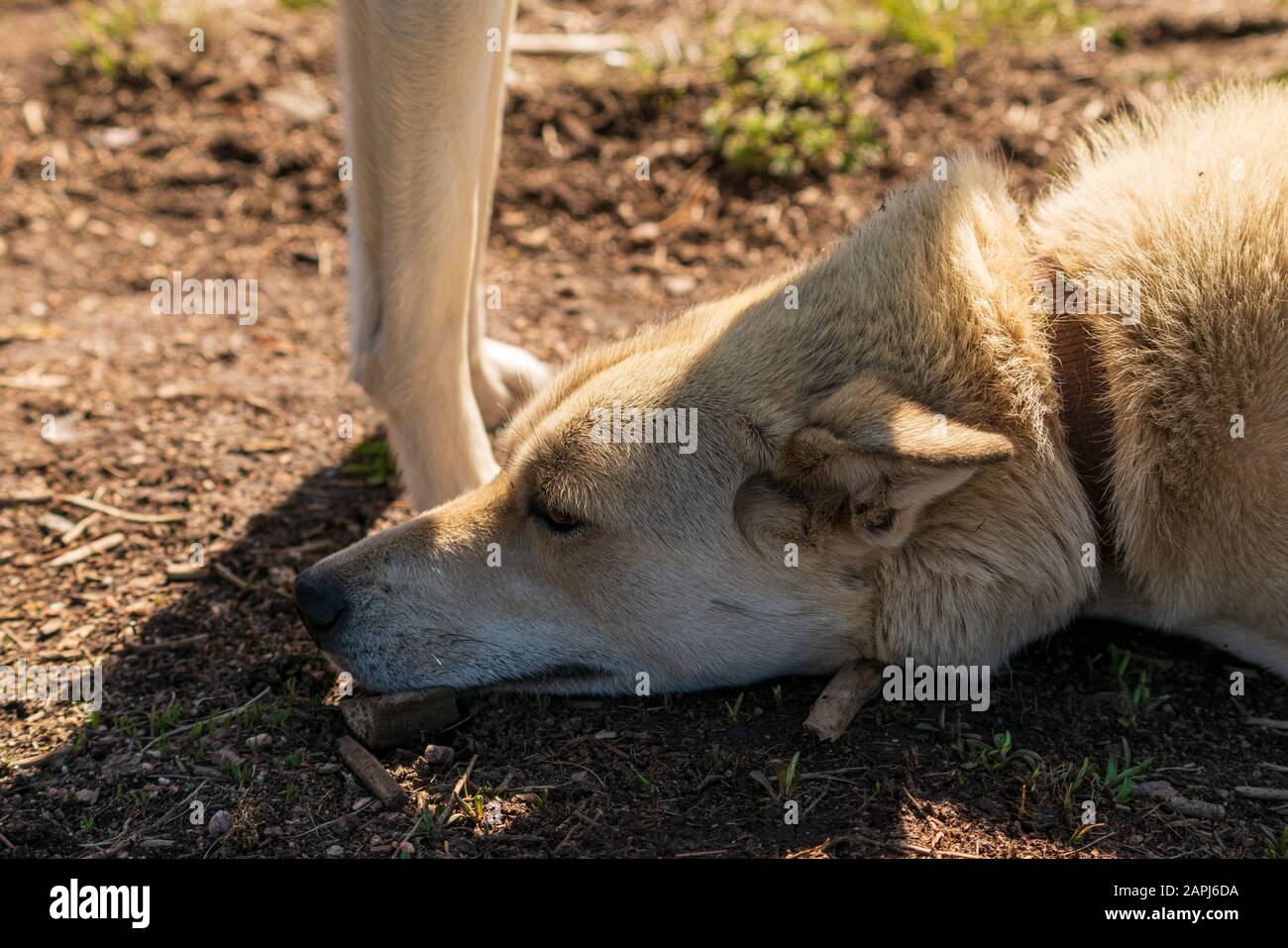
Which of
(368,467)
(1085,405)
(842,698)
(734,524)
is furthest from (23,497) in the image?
(1085,405)

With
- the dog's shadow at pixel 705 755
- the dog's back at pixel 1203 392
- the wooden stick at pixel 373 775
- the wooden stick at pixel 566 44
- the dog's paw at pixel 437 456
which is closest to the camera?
the dog's shadow at pixel 705 755

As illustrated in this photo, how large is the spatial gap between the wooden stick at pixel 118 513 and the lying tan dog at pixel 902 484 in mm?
1114

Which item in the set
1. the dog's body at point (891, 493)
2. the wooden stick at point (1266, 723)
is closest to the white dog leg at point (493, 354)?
the dog's body at point (891, 493)

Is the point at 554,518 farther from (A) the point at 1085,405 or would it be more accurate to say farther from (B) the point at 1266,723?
(B) the point at 1266,723

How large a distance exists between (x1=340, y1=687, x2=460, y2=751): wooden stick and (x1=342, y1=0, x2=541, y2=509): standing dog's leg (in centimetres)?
78

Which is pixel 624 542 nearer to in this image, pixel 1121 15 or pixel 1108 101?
pixel 1108 101

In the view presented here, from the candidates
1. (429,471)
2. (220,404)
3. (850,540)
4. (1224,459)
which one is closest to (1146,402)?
(1224,459)

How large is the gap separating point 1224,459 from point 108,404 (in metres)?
3.97

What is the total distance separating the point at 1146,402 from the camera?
10.5 feet

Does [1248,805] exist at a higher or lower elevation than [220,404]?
lower

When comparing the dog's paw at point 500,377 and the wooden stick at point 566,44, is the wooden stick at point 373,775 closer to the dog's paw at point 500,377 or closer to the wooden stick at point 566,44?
the dog's paw at point 500,377

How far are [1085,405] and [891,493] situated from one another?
0.66 m

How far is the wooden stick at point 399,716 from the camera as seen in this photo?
10.6 feet

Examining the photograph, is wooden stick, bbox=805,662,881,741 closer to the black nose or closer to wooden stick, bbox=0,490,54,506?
the black nose
